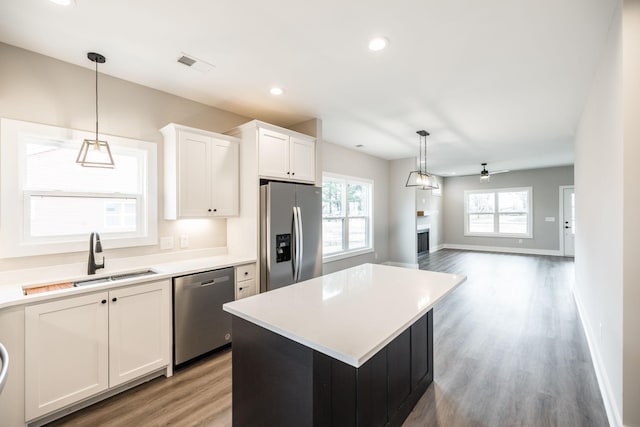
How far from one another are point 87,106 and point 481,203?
10.4 m

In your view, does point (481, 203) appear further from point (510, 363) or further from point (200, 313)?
point (200, 313)

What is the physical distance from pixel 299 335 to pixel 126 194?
248cm

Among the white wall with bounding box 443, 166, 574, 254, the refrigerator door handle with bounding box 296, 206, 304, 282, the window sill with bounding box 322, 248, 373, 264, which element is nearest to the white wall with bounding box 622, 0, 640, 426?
the refrigerator door handle with bounding box 296, 206, 304, 282

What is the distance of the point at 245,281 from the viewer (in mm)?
3092

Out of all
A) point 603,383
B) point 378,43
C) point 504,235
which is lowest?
point 603,383

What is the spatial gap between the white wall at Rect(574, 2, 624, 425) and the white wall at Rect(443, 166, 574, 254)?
22.6 ft

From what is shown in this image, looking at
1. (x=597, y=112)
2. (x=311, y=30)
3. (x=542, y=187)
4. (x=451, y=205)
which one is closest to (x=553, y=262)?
(x=542, y=187)

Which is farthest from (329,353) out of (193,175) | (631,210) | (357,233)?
(357,233)

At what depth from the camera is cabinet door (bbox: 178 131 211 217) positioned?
114 inches

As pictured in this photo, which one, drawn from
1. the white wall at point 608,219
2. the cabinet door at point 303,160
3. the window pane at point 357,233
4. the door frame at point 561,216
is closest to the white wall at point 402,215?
the window pane at point 357,233

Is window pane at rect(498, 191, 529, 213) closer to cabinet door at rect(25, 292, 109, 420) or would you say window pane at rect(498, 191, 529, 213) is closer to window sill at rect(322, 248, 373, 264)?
window sill at rect(322, 248, 373, 264)

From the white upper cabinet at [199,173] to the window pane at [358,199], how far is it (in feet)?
9.91

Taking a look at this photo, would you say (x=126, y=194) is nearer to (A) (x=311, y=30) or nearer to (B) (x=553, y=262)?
(A) (x=311, y=30)

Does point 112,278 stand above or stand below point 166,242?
below
